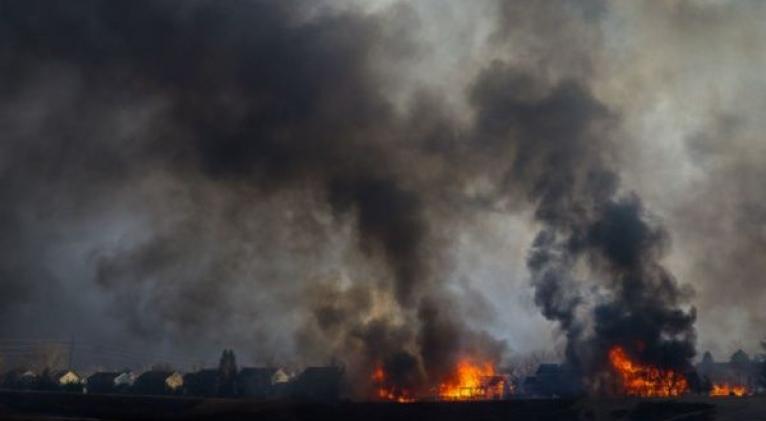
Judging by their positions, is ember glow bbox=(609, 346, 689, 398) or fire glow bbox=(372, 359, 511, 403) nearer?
ember glow bbox=(609, 346, 689, 398)

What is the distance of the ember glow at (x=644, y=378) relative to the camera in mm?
97938

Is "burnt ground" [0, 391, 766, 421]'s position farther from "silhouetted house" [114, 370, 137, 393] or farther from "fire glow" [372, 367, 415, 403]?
"silhouetted house" [114, 370, 137, 393]

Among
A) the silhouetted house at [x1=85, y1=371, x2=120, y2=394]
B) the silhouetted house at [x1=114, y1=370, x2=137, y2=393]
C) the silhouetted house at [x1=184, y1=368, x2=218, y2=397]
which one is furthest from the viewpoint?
the silhouetted house at [x1=114, y1=370, x2=137, y2=393]

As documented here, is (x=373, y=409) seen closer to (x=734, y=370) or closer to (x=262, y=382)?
(x=262, y=382)

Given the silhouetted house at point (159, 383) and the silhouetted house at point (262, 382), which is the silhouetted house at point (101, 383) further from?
the silhouetted house at point (262, 382)

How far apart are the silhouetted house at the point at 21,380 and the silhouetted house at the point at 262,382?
143ft

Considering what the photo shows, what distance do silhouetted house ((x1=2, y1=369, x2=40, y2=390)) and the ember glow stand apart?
358 feet

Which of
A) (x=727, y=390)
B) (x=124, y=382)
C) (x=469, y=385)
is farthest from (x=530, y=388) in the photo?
(x=124, y=382)

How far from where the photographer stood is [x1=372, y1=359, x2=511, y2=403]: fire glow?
11125cm

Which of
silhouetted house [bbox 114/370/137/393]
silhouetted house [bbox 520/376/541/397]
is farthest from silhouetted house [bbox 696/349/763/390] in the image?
silhouetted house [bbox 114/370/137/393]

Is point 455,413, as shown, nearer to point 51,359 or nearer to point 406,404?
point 406,404

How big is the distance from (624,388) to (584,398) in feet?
58.1

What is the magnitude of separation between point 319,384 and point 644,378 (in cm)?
4666

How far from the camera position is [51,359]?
18225 centimetres
